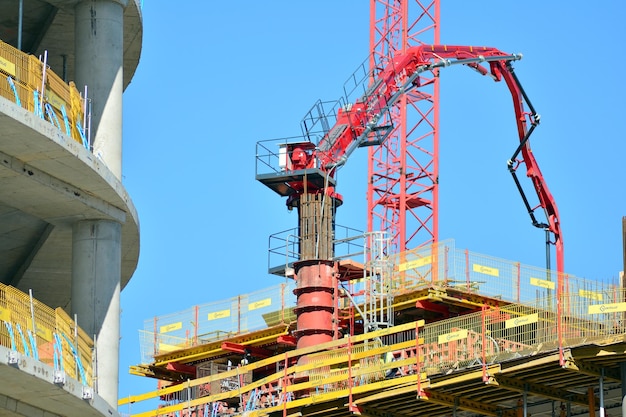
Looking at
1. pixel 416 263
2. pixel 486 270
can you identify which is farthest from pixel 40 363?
pixel 416 263

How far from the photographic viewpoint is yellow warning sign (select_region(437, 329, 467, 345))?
140ft

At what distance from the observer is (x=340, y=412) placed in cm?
4825

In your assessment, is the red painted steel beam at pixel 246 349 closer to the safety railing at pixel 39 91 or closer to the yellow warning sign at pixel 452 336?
the yellow warning sign at pixel 452 336

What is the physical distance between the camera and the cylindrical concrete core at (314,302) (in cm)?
5541

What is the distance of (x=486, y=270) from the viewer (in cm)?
5703

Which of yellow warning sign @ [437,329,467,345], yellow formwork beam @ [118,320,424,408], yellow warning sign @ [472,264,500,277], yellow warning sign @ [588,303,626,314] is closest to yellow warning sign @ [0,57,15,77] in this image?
yellow warning sign @ [588,303,626,314]

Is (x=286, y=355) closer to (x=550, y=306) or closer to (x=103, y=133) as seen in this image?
(x=550, y=306)

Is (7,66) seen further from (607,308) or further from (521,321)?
(521,321)

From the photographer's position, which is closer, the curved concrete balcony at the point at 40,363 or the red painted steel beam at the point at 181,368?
the curved concrete balcony at the point at 40,363

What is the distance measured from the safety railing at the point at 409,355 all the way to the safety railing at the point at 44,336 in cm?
1262

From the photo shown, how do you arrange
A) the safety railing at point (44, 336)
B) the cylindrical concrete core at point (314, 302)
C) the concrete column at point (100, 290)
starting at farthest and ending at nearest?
the cylindrical concrete core at point (314, 302) < the concrete column at point (100, 290) < the safety railing at point (44, 336)

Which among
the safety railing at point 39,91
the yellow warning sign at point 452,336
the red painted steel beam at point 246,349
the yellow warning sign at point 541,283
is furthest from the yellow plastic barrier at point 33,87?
the red painted steel beam at point 246,349

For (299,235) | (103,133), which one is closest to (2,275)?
(103,133)

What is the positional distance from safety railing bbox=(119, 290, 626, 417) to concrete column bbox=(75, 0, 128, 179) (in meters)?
11.5
